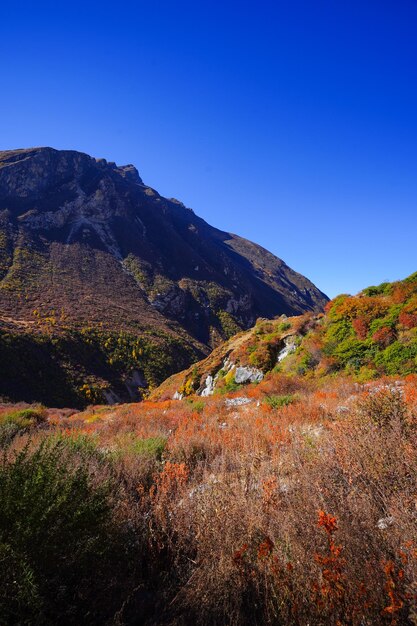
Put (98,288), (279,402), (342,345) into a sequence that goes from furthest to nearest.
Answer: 1. (98,288)
2. (342,345)
3. (279,402)

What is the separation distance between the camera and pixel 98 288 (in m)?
55.5

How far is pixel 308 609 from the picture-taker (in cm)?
175

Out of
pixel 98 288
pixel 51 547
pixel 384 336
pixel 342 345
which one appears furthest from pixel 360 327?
pixel 98 288

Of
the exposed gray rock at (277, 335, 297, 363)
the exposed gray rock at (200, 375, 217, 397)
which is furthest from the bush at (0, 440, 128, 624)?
the exposed gray rock at (200, 375, 217, 397)

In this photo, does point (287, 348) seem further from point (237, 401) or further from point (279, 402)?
point (279, 402)

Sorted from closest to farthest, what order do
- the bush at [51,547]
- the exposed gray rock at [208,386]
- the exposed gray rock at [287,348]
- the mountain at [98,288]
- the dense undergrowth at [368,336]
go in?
1. the bush at [51,547]
2. the dense undergrowth at [368,336]
3. the exposed gray rock at [287,348]
4. the exposed gray rock at [208,386]
5. the mountain at [98,288]

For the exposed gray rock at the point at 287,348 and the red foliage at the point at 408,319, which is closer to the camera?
the red foliage at the point at 408,319

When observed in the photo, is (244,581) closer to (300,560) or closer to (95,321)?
(300,560)

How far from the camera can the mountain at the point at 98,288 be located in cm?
3472

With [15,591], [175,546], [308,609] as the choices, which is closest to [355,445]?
[308,609]

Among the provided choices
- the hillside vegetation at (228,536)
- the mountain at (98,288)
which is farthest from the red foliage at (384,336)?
the mountain at (98,288)

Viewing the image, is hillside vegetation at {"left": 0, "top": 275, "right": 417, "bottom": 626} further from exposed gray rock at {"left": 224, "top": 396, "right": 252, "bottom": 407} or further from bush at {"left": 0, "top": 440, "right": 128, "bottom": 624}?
exposed gray rock at {"left": 224, "top": 396, "right": 252, "bottom": 407}

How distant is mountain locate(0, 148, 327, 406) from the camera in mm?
34719

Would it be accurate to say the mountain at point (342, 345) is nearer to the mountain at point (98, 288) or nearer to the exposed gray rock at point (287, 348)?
the exposed gray rock at point (287, 348)
